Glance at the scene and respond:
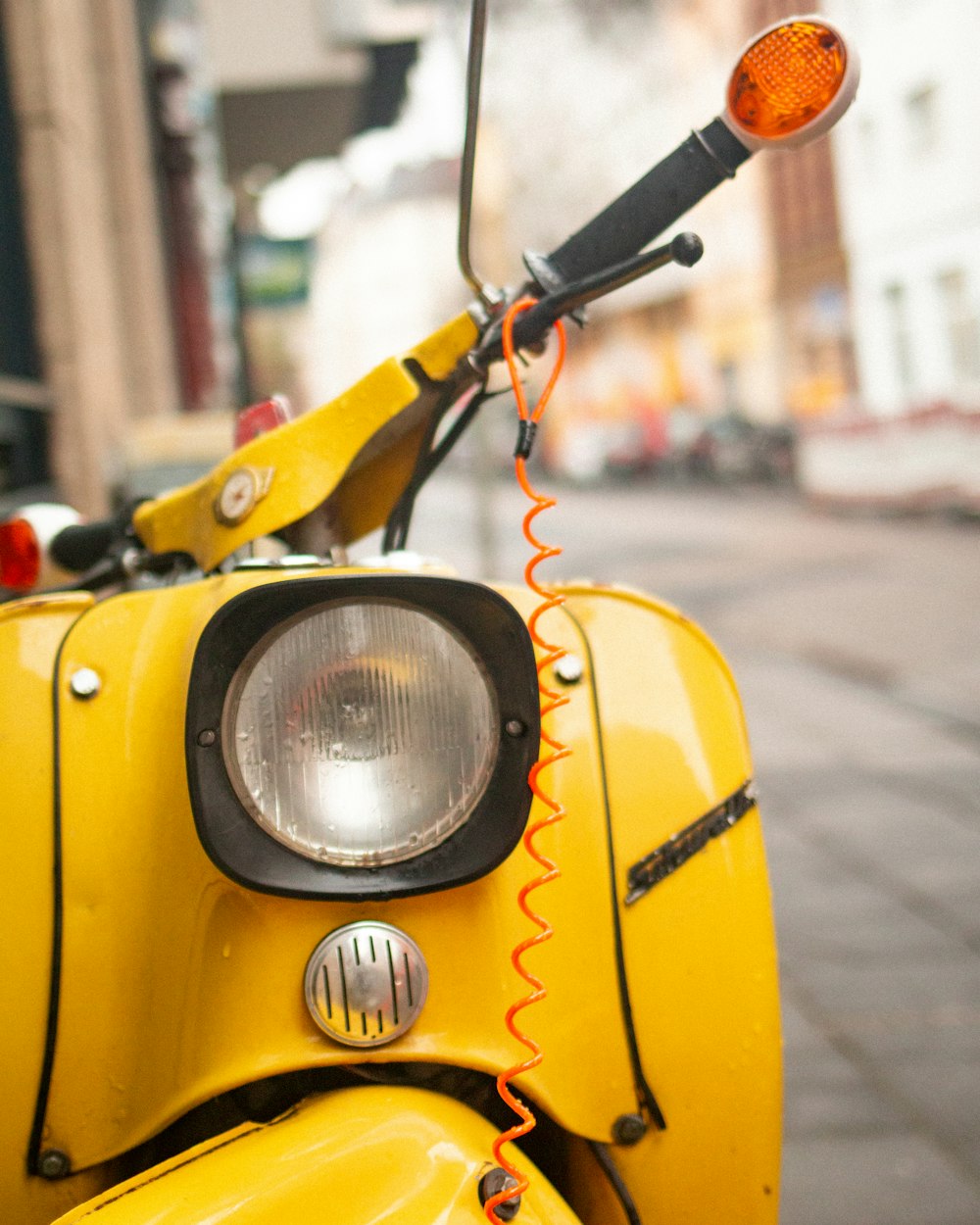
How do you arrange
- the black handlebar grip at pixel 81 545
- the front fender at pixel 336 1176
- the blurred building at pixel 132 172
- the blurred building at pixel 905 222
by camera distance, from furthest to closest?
the blurred building at pixel 905 222 < the blurred building at pixel 132 172 < the black handlebar grip at pixel 81 545 < the front fender at pixel 336 1176

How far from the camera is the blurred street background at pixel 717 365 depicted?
3.35m

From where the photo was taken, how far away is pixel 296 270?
63.5 feet

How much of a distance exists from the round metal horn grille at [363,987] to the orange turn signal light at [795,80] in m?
0.89

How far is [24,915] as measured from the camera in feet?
4.81

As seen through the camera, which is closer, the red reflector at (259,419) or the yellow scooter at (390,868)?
the yellow scooter at (390,868)

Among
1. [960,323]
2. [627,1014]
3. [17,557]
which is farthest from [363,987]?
[960,323]

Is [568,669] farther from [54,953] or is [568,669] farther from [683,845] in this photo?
[54,953]

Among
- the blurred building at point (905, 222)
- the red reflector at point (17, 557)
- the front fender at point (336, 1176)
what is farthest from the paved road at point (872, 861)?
the blurred building at point (905, 222)

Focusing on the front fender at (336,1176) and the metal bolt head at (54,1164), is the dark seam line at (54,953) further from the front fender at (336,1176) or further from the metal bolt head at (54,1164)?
the front fender at (336,1176)

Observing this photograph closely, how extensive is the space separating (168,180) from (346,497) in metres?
17.2

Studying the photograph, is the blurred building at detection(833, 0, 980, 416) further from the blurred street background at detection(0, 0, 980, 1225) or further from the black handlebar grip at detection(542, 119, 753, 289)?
the black handlebar grip at detection(542, 119, 753, 289)

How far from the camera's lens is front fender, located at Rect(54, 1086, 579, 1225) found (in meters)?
1.09

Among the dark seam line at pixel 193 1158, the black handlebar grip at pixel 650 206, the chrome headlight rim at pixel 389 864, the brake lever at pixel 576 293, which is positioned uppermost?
the black handlebar grip at pixel 650 206

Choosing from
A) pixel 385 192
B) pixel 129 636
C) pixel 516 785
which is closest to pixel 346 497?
pixel 129 636
